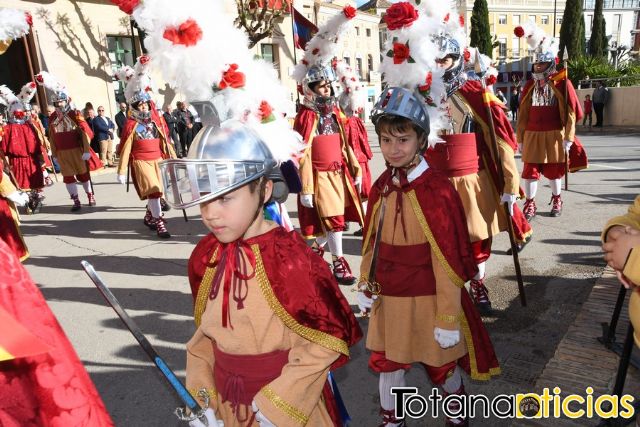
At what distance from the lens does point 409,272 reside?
2.64 meters

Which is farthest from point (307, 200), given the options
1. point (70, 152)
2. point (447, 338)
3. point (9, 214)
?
point (70, 152)

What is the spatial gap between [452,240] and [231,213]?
127cm

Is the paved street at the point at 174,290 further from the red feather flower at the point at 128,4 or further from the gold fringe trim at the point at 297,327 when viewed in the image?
the red feather flower at the point at 128,4

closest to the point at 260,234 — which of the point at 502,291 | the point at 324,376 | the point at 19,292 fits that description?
the point at 324,376

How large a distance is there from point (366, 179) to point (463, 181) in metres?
2.26

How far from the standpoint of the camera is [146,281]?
5773 mm

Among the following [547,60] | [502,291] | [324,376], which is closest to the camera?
[324,376]

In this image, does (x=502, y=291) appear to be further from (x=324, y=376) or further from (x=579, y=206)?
(x=579, y=206)

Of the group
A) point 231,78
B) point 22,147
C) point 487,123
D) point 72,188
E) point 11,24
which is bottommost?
point 72,188

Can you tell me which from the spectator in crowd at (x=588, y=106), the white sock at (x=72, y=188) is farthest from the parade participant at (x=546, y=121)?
the spectator in crowd at (x=588, y=106)

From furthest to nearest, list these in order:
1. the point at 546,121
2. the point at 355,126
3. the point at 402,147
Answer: the point at 546,121
the point at 355,126
the point at 402,147

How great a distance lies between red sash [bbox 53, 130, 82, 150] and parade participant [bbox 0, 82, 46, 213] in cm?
66

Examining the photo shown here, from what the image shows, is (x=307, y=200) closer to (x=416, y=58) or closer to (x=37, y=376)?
(x=416, y=58)

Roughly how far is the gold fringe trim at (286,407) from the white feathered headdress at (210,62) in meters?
0.86
